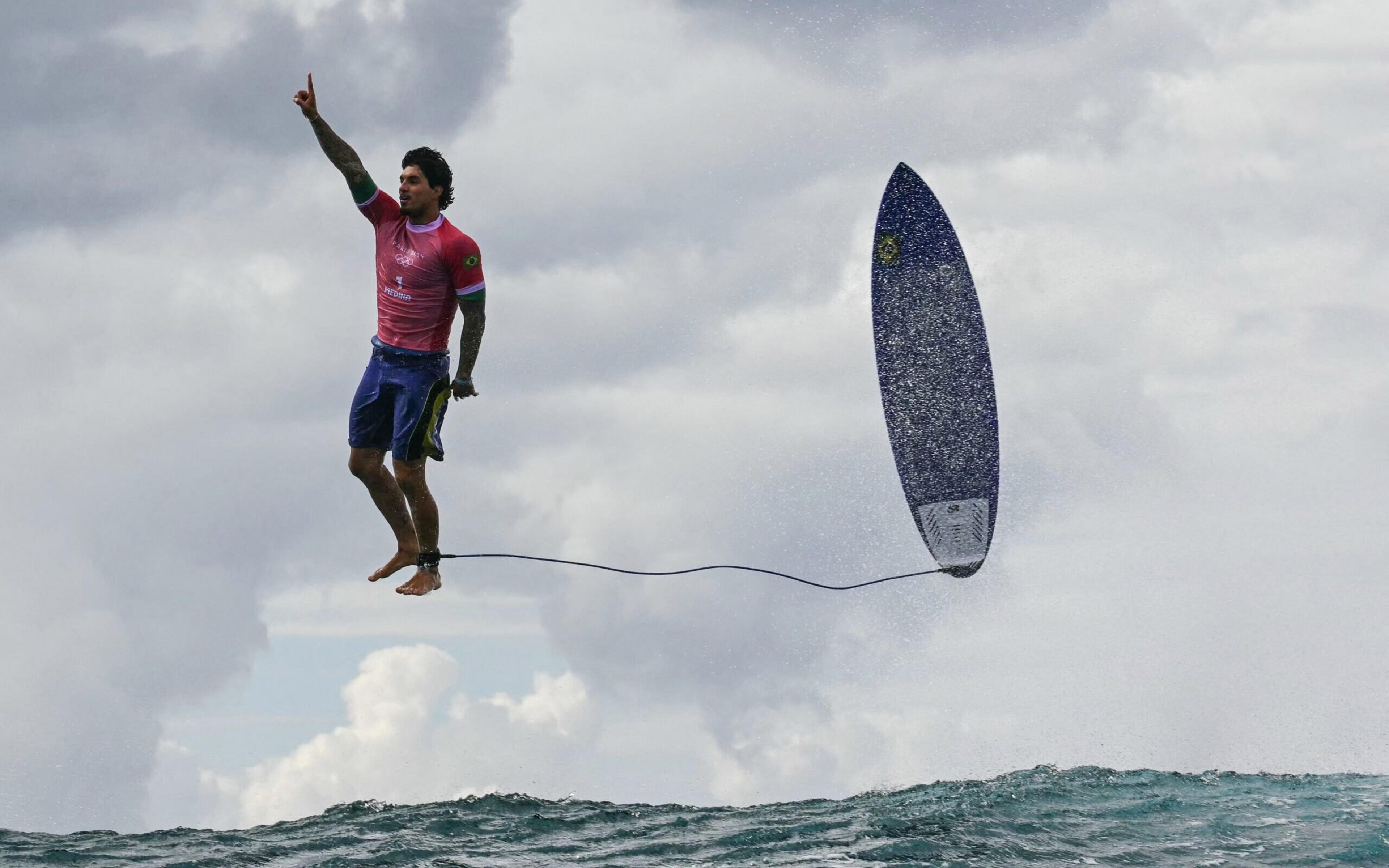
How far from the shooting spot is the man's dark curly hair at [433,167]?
1132 cm

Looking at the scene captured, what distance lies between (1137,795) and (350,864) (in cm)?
1104

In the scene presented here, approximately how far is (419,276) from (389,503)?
2379mm

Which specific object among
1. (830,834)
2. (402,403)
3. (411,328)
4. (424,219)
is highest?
(424,219)

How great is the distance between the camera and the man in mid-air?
11.2m

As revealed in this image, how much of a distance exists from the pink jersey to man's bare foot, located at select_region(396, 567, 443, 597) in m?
2.31

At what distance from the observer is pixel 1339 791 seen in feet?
59.3

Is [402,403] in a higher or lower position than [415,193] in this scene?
lower

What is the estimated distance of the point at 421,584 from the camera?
12.1 m

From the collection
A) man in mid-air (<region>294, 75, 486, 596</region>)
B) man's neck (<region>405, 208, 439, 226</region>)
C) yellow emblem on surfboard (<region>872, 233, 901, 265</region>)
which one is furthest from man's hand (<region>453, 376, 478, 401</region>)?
yellow emblem on surfboard (<region>872, 233, 901, 265</region>)

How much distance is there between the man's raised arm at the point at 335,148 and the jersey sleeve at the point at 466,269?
1.09 metres

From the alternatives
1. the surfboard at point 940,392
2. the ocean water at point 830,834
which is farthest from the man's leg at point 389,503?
the surfboard at point 940,392

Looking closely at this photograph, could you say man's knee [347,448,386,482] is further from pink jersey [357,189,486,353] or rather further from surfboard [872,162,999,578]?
surfboard [872,162,999,578]

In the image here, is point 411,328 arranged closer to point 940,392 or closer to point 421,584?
point 421,584

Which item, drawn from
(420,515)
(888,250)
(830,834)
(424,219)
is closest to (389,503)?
(420,515)
